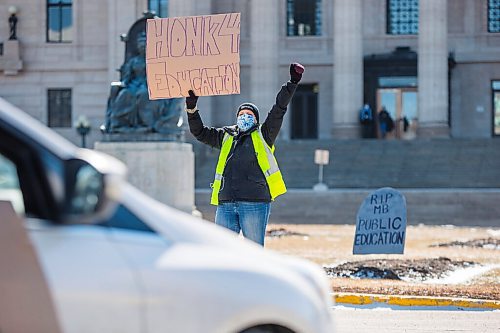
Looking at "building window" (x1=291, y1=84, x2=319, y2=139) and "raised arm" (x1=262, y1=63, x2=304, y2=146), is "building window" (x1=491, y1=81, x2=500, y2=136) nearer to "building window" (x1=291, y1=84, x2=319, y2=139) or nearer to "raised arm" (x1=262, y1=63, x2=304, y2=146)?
"building window" (x1=291, y1=84, x2=319, y2=139)

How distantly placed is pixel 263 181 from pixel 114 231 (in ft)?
17.7

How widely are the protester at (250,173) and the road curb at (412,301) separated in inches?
97.4

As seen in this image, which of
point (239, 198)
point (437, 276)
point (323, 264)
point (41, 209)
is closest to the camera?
point (41, 209)

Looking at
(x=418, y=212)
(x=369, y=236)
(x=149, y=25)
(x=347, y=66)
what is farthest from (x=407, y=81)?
(x=149, y=25)

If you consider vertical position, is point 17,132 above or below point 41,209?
above

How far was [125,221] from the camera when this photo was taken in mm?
4473

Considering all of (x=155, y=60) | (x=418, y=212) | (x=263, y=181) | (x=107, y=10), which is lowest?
(x=418, y=212)

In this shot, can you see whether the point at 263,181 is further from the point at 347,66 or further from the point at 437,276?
the point at 347,66

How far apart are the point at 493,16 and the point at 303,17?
29.8 feet

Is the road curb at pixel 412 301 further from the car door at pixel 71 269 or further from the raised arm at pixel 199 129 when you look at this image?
the car door at pixel 71 269

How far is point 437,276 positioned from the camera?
577 inches

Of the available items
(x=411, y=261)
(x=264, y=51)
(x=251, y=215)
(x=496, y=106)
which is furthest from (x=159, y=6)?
(x=251, y=215)

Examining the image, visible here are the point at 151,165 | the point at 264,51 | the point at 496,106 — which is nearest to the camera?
the point at 151,165

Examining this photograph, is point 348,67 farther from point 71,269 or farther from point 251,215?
point 71,269
